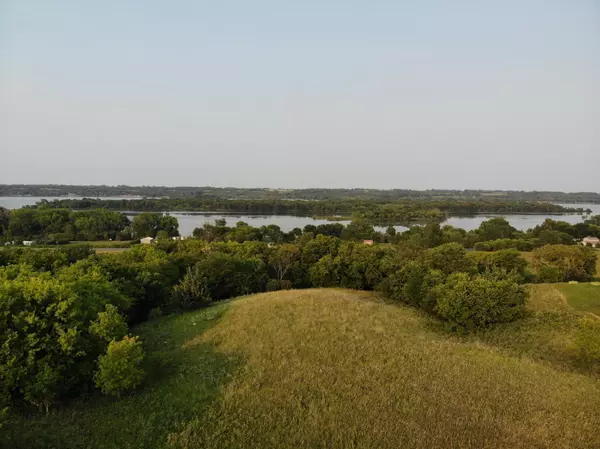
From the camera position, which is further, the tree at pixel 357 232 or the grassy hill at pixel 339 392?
the tree at pixel 357 232

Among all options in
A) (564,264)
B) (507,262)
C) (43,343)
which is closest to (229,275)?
(43,343)

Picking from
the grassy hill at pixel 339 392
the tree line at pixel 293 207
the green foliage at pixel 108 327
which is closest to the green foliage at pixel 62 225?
the tree line at pixel 293 207

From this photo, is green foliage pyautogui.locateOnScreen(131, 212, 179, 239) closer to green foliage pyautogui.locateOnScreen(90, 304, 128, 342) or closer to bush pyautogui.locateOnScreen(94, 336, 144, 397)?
green foliage pyautogui.locateOnScreen(90, 304, 128, 342)

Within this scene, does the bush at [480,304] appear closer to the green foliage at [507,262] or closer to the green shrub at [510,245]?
the green foliage at [507,262]

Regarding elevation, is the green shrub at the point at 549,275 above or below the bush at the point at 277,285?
above

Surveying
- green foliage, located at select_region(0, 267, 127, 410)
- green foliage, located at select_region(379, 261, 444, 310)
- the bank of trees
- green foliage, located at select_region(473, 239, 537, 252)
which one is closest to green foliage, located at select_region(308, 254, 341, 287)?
green foliage, located at select_region(379, 261, 444, 310)

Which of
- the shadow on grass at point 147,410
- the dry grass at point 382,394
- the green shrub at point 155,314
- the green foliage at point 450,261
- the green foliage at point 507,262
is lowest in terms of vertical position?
the green shrub at point 155,314

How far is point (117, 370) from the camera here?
56.9 ft

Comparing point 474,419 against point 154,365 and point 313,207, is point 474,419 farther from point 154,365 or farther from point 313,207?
point 313,207

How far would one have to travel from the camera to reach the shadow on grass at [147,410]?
46.1 feet

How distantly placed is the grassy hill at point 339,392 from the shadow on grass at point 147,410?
0.06m

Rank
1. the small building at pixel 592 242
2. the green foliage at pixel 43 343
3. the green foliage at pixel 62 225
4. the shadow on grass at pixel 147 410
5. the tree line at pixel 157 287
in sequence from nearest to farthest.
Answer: the shadow on grass at pixel 147 410, the green foliage at pixel 43 343, the tree line at pixel 157 287, the small building at pixel 592 242, the green foliage at pixel 62 225

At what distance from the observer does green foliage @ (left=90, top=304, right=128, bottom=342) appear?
1900cm

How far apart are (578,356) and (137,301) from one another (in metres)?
30.3
